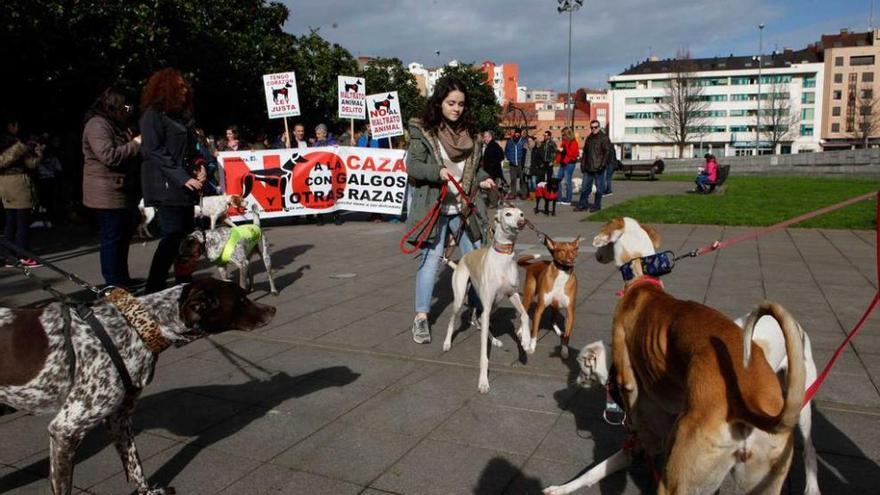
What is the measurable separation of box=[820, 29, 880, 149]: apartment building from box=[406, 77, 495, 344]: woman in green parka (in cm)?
11668

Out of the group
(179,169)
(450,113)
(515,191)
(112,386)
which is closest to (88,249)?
(179,169)

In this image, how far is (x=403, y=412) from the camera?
3896 mm

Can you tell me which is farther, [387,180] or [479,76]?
[479,76]

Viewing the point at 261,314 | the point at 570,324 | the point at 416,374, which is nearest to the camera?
the point at 261,314

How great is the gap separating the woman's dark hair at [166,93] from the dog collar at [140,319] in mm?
2884

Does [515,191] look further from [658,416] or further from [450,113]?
[658,416]

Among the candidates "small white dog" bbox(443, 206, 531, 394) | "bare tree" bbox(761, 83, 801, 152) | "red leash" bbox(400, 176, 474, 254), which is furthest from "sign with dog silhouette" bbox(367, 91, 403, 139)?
"bare tree" bbox(761, 83, 801, 152)

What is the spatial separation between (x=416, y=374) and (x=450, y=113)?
227 centimetres

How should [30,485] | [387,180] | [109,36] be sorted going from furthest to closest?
[109,36], [387,180], [30,485]

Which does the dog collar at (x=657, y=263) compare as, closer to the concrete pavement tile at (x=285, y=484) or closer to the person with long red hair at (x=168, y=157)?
the concrete pavement tile at (x=285, y=484)

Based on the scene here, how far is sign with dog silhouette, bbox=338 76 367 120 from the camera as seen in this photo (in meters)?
15.6

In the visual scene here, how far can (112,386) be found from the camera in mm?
2760

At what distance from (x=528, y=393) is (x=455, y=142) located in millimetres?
2313

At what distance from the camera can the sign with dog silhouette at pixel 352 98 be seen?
51.0 feet
